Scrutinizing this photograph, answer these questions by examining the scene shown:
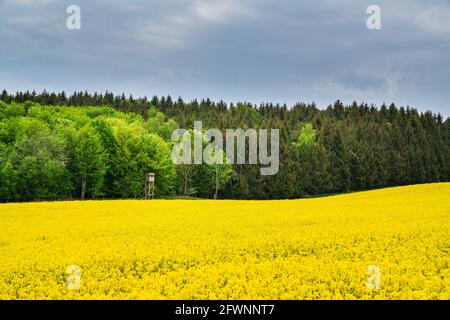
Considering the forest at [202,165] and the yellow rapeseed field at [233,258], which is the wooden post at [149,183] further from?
the yellow rapeseed field at [233,258]

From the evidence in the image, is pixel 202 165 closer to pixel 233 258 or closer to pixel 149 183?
pixel 149 183

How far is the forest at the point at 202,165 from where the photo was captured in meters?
71.5

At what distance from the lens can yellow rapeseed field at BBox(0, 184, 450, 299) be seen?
13062mm

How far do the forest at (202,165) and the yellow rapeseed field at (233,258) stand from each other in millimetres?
44897

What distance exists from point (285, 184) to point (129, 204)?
197 feet

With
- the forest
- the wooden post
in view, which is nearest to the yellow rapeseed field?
the wooden post

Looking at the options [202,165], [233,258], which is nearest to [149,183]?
[202,165]

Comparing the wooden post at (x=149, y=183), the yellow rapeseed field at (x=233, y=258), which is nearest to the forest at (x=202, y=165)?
the wooden post at (x=149, y=183)

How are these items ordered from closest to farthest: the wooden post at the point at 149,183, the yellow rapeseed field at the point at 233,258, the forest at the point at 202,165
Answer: the yellow rapeseed field at the point at 233,258
the wooden post at the point at 149,183
the forest at the point at 202,165

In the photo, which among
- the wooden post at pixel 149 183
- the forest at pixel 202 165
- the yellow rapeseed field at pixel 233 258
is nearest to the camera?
the yellow rapeseed field at pixel 233 258

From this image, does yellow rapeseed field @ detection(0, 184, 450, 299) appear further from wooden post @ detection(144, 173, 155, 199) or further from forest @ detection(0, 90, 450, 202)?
forest @ detection(0, 90, 450, 202)

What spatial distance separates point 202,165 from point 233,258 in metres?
78.2

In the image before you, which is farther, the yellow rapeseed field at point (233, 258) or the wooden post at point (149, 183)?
the wooden post at point (149, 183)

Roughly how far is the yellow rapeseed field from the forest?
4490cm
